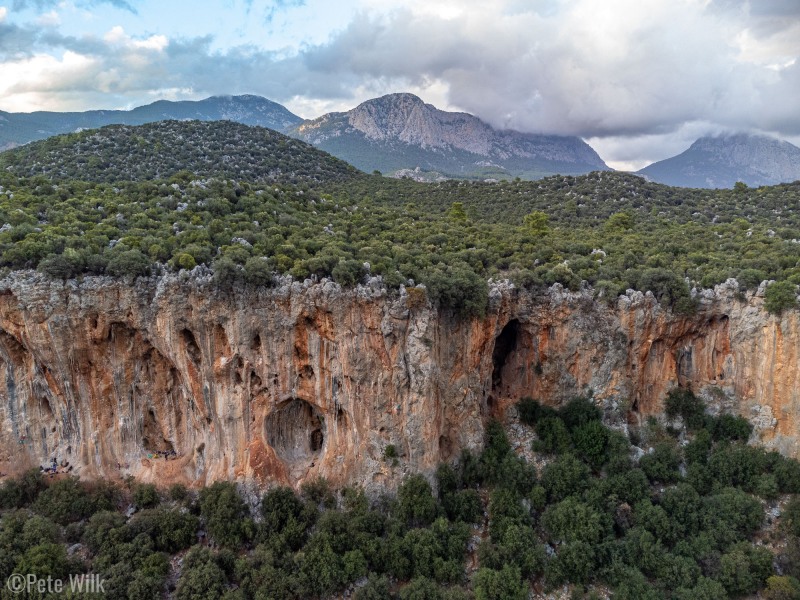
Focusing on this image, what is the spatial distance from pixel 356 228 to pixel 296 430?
45.1ft

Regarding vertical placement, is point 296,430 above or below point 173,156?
below

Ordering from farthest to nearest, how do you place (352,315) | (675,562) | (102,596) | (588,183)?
1. (588,183)
2. (352,315)
3. (675,562)
4. (102,596)

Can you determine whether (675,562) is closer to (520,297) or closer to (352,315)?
(520,297)

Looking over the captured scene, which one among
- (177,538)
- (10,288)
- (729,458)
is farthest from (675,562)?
(10,288)

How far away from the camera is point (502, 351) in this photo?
28.8 m

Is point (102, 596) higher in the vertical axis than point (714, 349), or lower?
lower

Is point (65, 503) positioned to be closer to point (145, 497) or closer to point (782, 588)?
point (145, 497)

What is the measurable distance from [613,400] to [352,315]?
15.4m

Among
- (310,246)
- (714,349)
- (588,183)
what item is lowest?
(714,349)

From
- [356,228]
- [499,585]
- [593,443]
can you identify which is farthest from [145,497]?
[593,443]

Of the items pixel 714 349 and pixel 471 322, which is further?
pixel 714 349

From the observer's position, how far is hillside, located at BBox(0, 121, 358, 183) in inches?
1614

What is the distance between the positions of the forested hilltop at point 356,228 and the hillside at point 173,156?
24 cm

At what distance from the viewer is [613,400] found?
2570 cm
